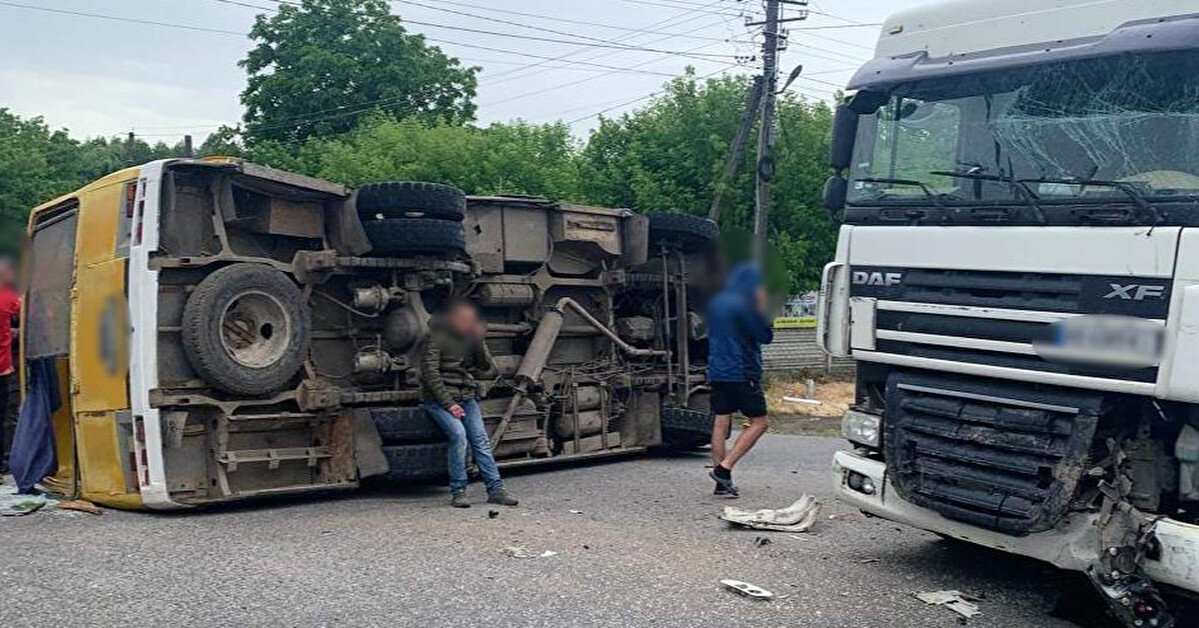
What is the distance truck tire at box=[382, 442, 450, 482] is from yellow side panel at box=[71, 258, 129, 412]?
1.83 metres

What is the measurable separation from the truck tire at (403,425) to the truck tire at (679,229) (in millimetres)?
3199

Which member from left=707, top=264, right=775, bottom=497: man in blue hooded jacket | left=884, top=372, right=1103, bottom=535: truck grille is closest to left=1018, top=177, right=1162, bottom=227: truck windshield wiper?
left=884, top=372, right=1103, bottom=535: truck grille

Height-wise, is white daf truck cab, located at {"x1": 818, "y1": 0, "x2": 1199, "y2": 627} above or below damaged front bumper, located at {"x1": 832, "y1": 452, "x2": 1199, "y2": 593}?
above

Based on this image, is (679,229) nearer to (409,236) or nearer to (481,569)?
(409,236)

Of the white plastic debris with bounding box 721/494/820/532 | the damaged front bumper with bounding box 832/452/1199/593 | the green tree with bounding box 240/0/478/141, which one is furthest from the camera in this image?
the green tree with bounding box 240/0/478/141

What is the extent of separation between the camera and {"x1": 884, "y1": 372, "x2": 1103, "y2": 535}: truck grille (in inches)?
190

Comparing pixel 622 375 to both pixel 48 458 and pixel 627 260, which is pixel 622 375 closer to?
pixel 627 260

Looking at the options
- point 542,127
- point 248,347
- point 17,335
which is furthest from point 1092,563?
point 542,127

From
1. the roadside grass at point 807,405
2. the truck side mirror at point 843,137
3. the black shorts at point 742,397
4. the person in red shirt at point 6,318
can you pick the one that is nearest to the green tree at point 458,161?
the roadside grass at point 807,405

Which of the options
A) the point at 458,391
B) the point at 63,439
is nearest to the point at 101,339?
the point at 63,439

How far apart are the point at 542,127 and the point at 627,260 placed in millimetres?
18002

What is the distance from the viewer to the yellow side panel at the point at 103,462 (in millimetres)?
7035

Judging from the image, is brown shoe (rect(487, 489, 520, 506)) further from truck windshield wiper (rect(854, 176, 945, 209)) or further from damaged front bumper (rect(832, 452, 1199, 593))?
truck windshield wiper (rect(854, 176, 945, 209))

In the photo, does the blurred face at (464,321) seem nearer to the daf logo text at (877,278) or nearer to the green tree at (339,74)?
the daf logo text at (877,278)
